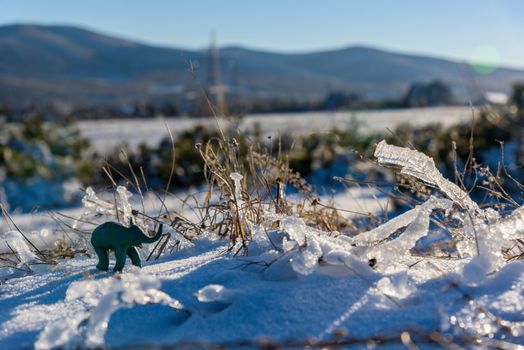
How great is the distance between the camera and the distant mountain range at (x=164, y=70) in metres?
47.0

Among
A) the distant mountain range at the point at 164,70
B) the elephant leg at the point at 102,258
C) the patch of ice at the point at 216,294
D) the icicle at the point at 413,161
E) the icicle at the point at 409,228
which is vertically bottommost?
the distant mountain range at the point at 164,70

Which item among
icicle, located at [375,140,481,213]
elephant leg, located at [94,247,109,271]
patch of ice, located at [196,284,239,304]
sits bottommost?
elephant leg, located at [94,247,109,271]

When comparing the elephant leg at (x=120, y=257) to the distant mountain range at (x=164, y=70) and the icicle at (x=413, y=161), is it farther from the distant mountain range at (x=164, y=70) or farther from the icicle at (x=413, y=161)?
the distant mountain range at (x=164, y=70)

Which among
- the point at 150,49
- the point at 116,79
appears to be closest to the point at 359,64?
the point at 150,49

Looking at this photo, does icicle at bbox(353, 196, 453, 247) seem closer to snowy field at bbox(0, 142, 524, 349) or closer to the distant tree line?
snowy field at bbox(0, 142, 524, 349)

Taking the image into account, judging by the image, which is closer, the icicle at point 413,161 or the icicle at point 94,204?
the icicle at point 413,161

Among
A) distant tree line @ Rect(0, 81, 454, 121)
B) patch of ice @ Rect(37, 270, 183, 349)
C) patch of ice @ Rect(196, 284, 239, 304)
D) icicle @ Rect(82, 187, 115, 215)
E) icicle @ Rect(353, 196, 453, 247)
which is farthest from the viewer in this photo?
distant tree line @ Rect(0, 81, 454, 121)

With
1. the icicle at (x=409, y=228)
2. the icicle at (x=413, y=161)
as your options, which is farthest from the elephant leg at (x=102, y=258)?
the icicle at (x=413, y=161)

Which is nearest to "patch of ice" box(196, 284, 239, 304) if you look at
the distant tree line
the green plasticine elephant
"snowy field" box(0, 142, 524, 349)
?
"snowy field" box(0, 142, 524, 349)

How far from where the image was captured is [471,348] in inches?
41.2

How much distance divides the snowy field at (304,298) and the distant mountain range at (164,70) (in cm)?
3802

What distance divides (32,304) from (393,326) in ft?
2.75

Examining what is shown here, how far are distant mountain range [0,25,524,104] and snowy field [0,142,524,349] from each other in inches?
1497

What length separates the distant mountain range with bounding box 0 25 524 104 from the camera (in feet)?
154
